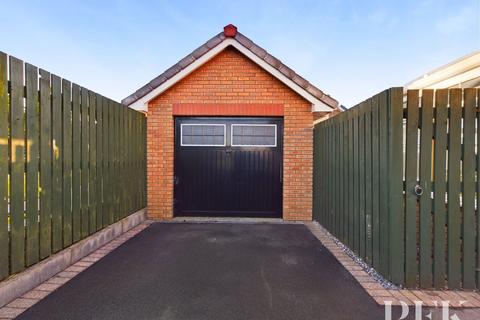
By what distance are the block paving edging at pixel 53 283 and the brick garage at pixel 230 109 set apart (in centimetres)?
216

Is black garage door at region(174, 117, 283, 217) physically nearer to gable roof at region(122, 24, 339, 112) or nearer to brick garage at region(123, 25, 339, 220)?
brick garage at region(123, 25, 339, 220)

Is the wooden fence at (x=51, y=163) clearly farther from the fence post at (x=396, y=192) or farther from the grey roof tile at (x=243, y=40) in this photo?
the fence post at (x=396, y=192)

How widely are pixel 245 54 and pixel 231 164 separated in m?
2.72

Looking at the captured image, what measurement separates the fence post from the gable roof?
3316 mm

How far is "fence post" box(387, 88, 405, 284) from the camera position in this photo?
9.95ft

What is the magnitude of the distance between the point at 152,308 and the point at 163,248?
1889 millimetres

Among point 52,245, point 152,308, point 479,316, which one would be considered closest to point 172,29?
point 52,245

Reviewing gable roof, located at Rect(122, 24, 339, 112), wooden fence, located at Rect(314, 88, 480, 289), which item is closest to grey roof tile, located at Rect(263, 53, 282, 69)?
gable roof, located at Rect(122, 24, 339, 112)

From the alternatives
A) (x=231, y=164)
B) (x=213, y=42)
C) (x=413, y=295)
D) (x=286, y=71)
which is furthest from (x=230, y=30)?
(x=413, y=295)

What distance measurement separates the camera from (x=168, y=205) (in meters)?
6.59

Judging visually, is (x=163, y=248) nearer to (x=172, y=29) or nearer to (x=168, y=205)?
(x=168, y=205)

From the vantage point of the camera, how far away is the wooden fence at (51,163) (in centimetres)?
275

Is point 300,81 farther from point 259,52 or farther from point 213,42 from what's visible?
point 213,42

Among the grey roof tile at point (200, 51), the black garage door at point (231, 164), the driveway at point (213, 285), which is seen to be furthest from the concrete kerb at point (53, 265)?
the grey roof tile at point (200, 51)
